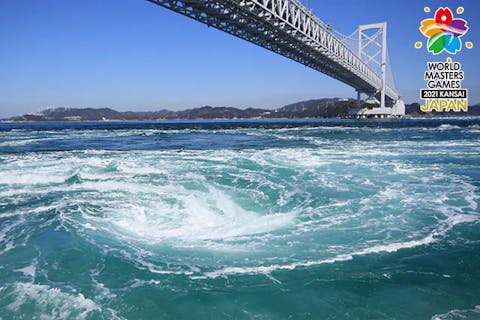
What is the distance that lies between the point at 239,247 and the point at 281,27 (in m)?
19.4

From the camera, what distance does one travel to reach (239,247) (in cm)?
377

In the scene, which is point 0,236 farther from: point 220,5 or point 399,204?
point 220,5

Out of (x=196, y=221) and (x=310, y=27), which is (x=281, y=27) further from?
(x=196, y=221)

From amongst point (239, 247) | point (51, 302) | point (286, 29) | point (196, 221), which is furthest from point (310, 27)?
point (51, 302)

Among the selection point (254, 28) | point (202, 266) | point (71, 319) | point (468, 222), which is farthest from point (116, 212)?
point (254, 28)

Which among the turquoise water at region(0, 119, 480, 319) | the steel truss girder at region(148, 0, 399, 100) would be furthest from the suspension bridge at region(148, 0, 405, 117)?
the turquoise water at region(0, 119, 480, 319)

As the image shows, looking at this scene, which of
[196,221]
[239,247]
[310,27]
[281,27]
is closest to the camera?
[239,247]

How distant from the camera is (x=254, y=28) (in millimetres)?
20391

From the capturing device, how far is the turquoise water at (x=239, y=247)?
8.66ft

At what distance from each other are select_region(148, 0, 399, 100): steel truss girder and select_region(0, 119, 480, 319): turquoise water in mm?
12266

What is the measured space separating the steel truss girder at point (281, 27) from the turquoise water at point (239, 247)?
40.2ft

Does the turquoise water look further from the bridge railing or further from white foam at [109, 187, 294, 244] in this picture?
the bridge railing

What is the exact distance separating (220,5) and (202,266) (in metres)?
16.0

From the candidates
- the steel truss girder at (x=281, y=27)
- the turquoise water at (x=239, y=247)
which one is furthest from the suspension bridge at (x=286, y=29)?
the turquoise water at (x=239, y=247)
